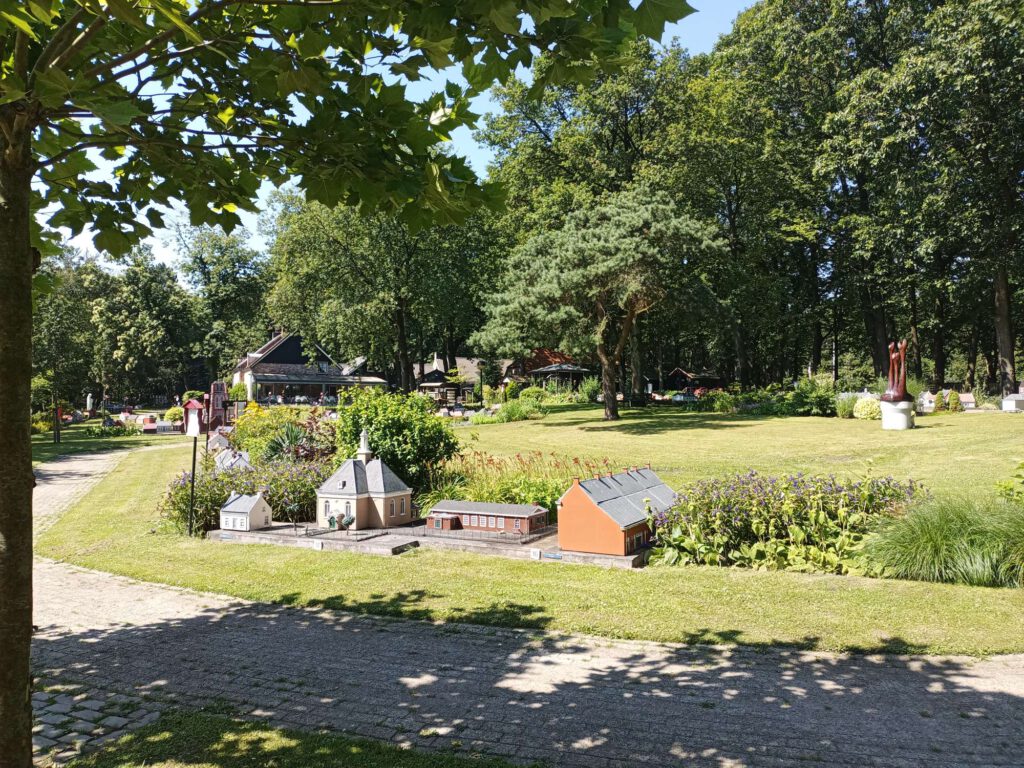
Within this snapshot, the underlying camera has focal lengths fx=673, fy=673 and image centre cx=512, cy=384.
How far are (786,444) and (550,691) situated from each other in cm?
1860

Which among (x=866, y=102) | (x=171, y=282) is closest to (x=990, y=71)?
(x=866, y=102)

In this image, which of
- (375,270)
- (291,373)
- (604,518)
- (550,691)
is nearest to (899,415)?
(604,518)

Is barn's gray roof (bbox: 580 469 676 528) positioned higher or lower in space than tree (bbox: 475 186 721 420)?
lower

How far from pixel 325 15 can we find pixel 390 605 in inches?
253

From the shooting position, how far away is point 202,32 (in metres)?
4.59

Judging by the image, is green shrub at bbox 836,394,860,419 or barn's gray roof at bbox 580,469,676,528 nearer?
barn's gray roof at bbox 580,469,676,528

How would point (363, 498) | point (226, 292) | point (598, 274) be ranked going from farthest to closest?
point (226, 292) → point (598, 274) → point (363, 498)

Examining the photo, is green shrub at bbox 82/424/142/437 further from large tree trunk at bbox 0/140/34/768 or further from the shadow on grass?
large tree trunk at bbox 0/140/34/768

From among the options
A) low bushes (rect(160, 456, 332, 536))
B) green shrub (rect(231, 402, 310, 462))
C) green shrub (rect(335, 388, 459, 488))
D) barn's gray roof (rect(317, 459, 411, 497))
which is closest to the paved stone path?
barn's gray roof (rect(317, 459, 411, 497))

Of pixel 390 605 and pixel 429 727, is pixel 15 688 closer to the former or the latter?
pixel 429 727

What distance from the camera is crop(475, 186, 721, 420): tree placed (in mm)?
28797

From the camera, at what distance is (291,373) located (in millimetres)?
58469

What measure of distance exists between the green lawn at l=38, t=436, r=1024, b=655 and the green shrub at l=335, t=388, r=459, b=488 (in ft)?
10.6

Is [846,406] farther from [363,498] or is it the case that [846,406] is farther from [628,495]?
[363,498]
